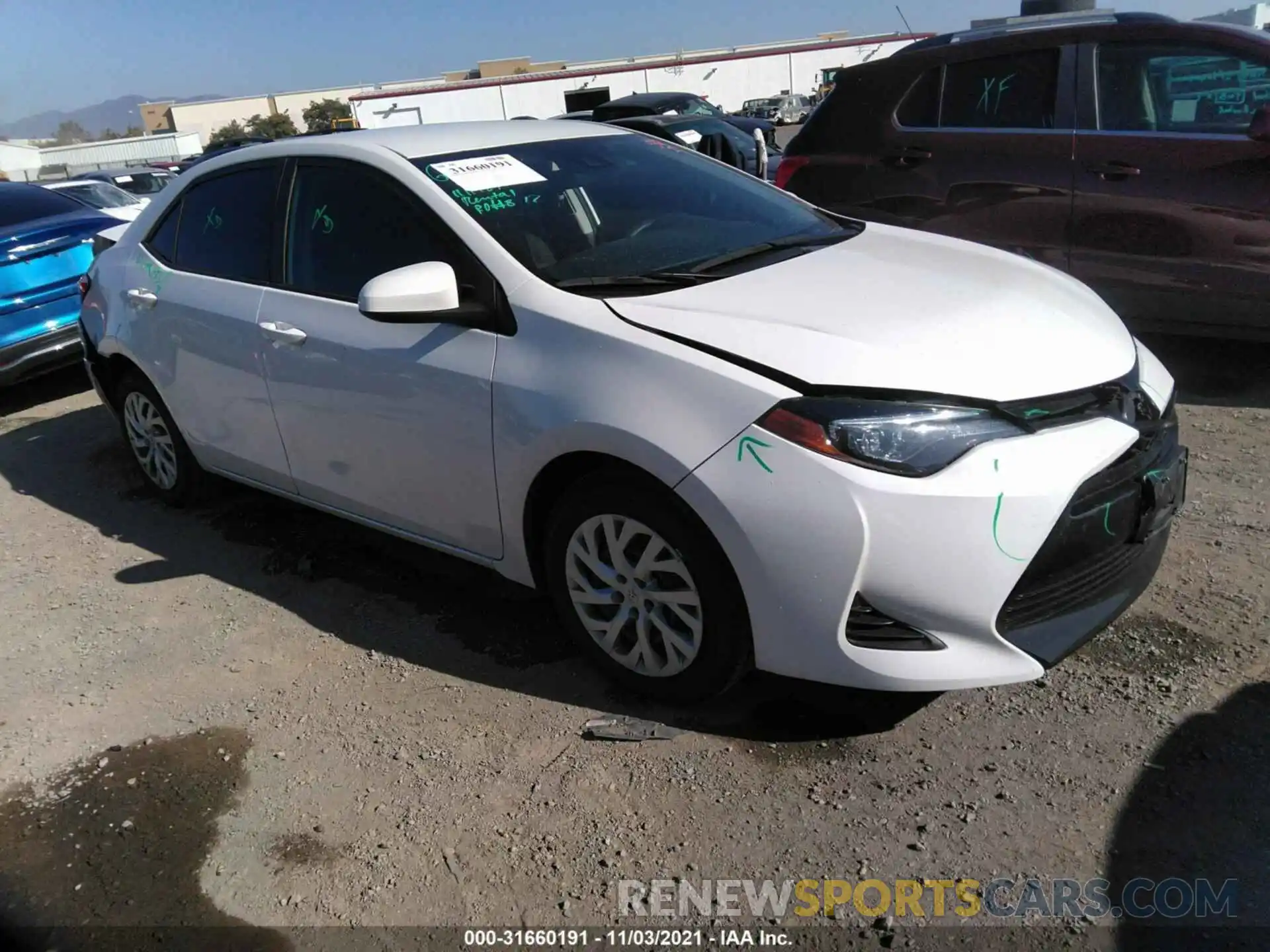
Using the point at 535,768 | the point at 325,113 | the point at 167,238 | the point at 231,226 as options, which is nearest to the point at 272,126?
the point at 325,113

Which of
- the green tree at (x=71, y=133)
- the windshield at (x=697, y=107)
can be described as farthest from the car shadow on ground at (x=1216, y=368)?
the green tree at (x=71, y=133)

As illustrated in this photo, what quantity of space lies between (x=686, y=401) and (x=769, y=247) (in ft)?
3.42

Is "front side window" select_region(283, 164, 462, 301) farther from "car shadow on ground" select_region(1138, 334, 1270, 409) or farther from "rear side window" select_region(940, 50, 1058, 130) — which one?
"car shadow on ground" select_region(1138, 334, 1270, 409)

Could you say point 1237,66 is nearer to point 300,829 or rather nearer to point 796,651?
point 796,651

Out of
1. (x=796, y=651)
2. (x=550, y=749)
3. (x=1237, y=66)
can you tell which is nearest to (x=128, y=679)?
(x=550, y=749)

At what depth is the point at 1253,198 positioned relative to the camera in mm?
4609

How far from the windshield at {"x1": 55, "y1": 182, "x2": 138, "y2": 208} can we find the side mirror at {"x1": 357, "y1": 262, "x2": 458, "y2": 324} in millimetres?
12647

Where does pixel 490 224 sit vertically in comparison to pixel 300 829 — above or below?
above

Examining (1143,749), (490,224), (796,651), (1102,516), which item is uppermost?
(490,224)

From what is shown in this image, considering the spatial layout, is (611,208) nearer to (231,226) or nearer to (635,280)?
(635,280)

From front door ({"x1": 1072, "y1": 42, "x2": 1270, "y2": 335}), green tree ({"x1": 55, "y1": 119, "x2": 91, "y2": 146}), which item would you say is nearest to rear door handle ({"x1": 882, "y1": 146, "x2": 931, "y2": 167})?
front door ({"x1": 1072, "y1": 42, "x2": 1270, "y2": 335})

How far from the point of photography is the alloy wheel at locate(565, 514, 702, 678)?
9.05ft

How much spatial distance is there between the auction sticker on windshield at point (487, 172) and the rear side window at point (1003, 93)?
3030 millimetres

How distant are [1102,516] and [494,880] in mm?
1761
